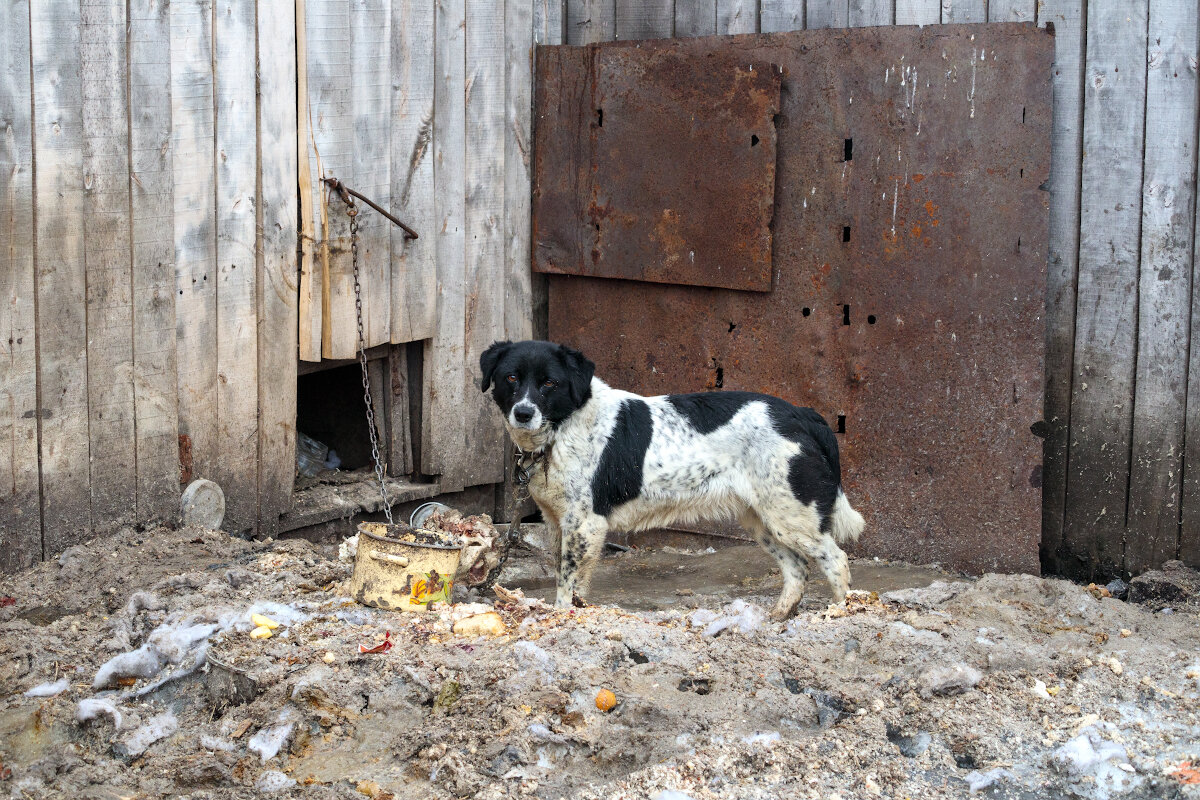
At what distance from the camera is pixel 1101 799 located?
3479 mm

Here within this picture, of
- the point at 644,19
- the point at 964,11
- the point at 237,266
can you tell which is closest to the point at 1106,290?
the point at 964,11

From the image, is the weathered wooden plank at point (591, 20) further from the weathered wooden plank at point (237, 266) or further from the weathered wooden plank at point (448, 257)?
the weathered wooden plank at point (237, 266)

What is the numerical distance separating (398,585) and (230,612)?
65cm

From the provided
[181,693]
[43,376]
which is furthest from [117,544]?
[181,693]

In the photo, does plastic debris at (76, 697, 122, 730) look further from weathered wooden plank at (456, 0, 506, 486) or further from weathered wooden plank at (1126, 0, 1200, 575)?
weathered wooden plank at (1126, 0, 1200, 575)

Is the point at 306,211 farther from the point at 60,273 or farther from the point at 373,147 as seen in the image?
the point at 60,273

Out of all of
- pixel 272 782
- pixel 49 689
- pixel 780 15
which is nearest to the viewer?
pixel 272 782

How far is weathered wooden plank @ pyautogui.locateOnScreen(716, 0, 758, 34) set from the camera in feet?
21.8

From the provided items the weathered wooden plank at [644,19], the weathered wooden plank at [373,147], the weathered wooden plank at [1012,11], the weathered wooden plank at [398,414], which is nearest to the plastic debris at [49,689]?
the weathered wooden plank at [373,147]

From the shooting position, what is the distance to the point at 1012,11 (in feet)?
19.9

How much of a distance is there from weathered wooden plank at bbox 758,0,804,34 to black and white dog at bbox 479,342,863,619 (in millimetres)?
2231

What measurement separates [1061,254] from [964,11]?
4.42ft

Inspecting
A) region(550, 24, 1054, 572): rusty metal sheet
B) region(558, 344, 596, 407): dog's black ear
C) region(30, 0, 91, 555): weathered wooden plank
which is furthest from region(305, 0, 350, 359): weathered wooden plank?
region(550, 24, 1054, 572): rusty metal sheet

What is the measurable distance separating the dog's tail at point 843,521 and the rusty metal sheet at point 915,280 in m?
0.91
